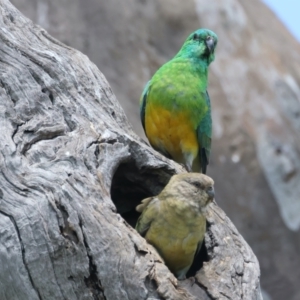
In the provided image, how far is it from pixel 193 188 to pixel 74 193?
107 cm

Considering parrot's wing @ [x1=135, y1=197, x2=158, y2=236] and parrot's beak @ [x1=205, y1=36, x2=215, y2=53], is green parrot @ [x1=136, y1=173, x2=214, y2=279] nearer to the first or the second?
parrot's wing @ [x1=135, y1=197, x2=158, y2=236]

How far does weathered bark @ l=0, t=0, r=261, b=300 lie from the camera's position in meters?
4.13

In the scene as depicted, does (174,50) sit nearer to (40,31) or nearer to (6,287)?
(40,31)

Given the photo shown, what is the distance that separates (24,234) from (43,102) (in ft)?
3.94

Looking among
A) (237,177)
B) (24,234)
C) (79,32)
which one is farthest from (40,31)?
(237,177)

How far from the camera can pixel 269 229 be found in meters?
11.4

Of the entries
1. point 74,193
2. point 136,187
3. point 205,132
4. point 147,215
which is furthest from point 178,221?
point 205,132

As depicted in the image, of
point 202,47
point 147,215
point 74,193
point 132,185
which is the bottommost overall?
point 74,193

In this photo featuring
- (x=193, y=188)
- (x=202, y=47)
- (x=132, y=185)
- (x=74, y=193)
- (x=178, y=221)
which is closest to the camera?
(x=74, y=193)

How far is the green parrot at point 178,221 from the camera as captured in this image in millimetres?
4816

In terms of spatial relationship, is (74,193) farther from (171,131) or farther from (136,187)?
(171,131)

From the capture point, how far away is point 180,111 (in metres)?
6.03

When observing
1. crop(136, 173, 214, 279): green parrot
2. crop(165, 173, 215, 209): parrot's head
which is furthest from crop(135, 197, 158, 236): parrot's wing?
crop(165, 173, 215, 209): parrot's head

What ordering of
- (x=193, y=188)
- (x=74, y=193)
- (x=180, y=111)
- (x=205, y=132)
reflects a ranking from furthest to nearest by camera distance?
(x=205, y=132), (x=180, y=111), (x=193, y=188), (x=74, y=193)
